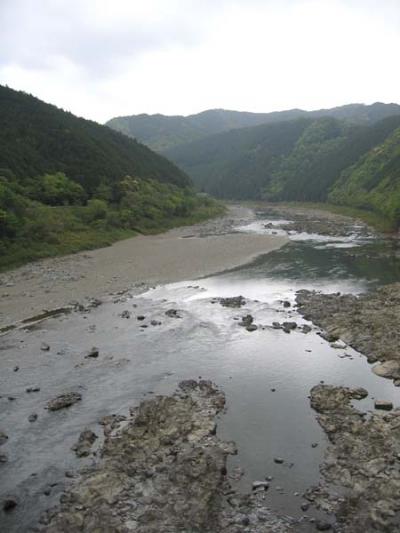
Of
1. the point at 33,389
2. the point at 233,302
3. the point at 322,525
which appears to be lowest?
the point at 322,525

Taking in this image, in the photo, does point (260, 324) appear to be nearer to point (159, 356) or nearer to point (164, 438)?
point (159, 356)

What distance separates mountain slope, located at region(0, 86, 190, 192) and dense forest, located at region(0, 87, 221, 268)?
0.18 meters

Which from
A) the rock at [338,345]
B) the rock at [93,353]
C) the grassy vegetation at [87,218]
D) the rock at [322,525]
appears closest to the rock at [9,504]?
the rock at [322,525]

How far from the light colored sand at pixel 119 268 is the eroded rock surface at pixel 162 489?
1676 cm

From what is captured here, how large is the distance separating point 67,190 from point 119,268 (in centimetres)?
3480

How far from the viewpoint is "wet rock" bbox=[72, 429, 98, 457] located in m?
14.3

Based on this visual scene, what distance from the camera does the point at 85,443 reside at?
14734 millimetres

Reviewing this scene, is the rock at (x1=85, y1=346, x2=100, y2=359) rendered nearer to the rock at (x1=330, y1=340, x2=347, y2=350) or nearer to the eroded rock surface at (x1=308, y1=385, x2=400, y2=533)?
the eroded rock surface at (x1=308, y1=385, x2=400, y2=533)

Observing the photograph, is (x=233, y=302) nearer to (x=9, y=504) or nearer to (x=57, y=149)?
(x=9, y=504)

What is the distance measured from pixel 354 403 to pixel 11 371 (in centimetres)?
1505

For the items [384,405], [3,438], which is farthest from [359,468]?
[3,438]

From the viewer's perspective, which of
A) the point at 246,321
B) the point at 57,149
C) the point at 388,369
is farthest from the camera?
the point at 57,149

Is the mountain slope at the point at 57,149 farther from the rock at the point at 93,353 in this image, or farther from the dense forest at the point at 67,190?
the rock at the point at 93,353

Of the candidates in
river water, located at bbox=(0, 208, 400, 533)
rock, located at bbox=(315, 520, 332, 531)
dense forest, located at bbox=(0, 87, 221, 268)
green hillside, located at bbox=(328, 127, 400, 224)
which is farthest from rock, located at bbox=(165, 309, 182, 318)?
green hillside, located at bbox=(328, 127, 400, 224)
